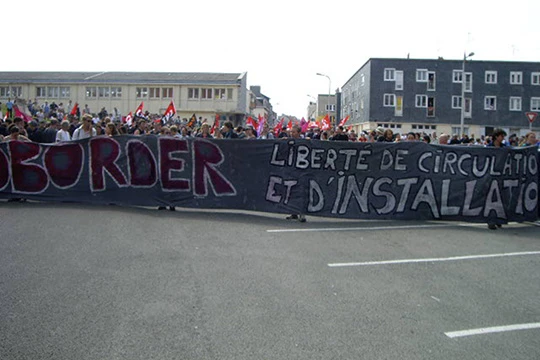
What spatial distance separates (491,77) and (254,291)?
2384 inches

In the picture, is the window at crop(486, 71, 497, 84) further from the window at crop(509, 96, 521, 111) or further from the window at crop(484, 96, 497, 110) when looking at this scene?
the window at crop(509, 96, 521, 111)

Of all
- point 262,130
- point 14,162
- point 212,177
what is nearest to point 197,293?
point 212,177

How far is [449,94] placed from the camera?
57531 millimetres

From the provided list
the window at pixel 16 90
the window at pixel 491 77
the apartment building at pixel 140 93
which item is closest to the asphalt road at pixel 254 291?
the window at pixel 491 77

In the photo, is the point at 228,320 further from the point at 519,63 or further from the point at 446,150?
the point at 519,63

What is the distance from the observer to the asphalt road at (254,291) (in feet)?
12.7

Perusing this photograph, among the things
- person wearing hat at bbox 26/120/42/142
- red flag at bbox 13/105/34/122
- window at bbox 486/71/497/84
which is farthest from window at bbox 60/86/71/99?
person wearing hat at bbox 26/120/42/142

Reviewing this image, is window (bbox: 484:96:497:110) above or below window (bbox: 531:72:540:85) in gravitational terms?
below

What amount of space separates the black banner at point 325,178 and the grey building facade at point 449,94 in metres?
49.2

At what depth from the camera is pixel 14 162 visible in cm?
1073

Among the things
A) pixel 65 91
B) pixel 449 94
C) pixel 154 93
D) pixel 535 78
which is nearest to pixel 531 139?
pixel 449 94

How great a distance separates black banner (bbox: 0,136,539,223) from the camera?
9.73m

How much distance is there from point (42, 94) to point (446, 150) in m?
66.9

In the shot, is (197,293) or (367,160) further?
(367,160)
